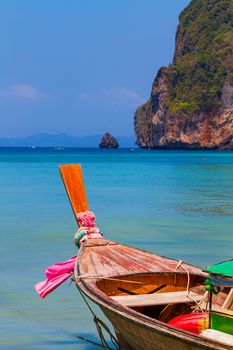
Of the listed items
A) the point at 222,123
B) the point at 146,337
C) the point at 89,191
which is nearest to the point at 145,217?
the point at 89,191

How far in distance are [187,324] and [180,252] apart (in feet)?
30.3

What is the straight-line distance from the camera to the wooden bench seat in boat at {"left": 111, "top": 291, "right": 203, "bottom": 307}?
709cm

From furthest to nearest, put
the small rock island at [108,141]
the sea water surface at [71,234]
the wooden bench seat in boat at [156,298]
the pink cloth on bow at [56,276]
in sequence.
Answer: the small rock island at [108,141]
the sea water surface at [71,234]
the pink cloth on bow at [56,276]
the wooden bench seat in boat at [156,298]

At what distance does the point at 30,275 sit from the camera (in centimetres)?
1316

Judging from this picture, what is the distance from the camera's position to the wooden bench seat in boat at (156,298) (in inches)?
279

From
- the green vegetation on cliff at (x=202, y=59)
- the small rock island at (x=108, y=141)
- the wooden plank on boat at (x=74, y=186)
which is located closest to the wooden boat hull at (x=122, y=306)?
the wooden plank on boat at (x=74, y=186)

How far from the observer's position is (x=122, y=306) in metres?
6.30

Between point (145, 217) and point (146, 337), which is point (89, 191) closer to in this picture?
point (145, 217)

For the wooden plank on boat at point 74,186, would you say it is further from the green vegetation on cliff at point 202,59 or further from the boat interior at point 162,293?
the green vegetation on cliff at point 202,59

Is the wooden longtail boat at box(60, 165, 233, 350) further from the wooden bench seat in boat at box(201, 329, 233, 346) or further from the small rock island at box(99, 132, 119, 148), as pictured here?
the small rock island at box(99, 132, 119, 148)

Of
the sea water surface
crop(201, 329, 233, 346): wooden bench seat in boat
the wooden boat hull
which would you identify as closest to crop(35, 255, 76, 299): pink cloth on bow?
the wooden boat hull

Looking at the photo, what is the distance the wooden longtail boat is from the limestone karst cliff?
12284 centimetres

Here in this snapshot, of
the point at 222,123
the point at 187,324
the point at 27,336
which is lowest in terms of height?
the point at 27,336

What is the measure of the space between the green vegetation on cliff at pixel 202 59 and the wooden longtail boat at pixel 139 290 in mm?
125963
